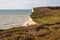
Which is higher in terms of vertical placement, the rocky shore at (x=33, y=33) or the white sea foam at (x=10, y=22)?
the rocky shore at (x=33, y=33)

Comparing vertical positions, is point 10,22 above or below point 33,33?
below

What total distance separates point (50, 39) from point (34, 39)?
3.37 ft

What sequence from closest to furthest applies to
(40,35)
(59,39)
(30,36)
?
(59,39) < (30,36) < (40,35)

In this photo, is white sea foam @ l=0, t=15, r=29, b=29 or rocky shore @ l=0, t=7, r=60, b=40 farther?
white sea foam @ l=0, t=15, r=29, b=29

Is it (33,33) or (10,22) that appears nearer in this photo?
(33,33)

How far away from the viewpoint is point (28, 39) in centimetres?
1366

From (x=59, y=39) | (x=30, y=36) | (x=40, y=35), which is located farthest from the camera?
(x=40, y=35)

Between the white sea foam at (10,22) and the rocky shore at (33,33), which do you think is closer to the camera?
the rocky shore at (33,33)

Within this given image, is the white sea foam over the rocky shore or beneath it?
beneath

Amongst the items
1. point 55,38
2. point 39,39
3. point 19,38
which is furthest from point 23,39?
point 55,38

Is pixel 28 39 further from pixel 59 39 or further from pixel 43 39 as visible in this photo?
pixel 59 39

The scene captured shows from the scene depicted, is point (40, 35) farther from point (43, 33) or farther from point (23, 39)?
point (23, 39)

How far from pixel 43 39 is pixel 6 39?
234cm

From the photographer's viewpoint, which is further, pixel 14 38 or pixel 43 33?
pixel 43 33
